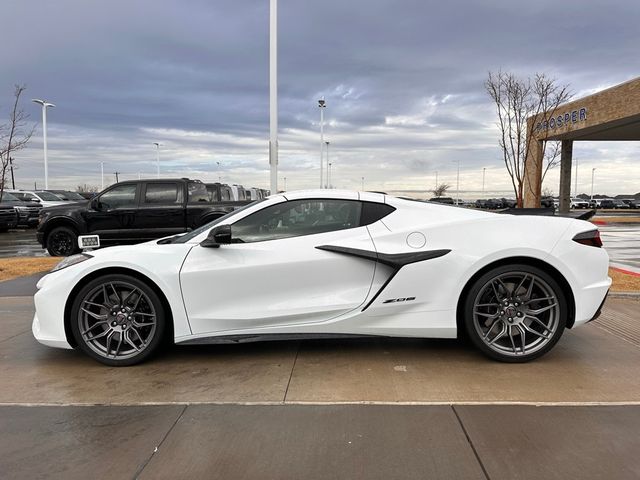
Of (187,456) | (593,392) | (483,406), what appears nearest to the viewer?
(187,456)

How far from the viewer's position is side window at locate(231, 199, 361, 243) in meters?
4.24

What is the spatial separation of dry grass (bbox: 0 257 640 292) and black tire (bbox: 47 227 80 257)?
62 cm

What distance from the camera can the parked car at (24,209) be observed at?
72.9ft

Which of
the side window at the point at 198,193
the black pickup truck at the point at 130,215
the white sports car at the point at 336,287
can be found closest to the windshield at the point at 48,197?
the black pickup truck at the point at 130,215

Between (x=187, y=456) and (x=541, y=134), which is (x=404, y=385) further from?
(x=541, y=134)

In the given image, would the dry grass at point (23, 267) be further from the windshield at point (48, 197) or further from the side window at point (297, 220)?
the windshield at point (48, 197)

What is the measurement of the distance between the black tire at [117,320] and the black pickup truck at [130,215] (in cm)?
713

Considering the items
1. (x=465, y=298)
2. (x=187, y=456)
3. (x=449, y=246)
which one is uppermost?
(x=449, y=246)

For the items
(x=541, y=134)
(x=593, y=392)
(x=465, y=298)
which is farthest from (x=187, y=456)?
(x=541, y=134)

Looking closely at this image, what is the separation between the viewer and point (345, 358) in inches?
173

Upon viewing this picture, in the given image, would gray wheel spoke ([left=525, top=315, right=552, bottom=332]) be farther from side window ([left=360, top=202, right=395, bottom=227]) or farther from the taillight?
side window ([left=360, top=202, right=395, bottom=227])

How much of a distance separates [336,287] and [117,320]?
1.87 metres

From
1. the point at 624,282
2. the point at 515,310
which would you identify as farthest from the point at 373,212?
the point at 624,282

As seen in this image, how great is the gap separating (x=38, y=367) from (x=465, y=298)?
3.69m
